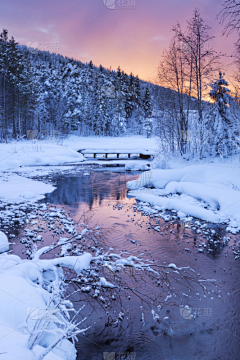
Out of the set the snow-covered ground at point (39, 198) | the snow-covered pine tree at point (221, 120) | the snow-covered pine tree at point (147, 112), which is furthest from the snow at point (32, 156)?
the snow-covered pine tree at point (147, 112)

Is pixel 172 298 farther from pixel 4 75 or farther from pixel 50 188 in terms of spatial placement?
pixel 4 75

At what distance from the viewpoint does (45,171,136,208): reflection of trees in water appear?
1258 centimetres

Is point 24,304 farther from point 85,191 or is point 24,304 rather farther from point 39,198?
point 85,191

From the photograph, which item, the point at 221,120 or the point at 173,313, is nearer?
the point at 173,313

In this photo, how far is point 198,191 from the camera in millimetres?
12023

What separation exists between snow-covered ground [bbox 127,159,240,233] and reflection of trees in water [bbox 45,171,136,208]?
1.17 metres

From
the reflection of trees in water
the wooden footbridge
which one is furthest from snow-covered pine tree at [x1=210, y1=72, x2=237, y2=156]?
the wooden footbridge

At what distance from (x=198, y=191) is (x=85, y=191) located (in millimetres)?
6380

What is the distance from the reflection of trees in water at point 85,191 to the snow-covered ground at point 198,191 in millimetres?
1165

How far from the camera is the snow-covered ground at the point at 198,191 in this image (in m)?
10.0

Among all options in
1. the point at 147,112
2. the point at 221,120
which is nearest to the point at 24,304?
the point at 221,120

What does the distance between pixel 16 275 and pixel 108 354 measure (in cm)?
180

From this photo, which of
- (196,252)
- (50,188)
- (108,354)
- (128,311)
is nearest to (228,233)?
(196,252)

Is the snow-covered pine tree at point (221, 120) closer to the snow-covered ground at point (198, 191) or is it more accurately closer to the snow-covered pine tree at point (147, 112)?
the snow-covered ground at point (198, 191)
